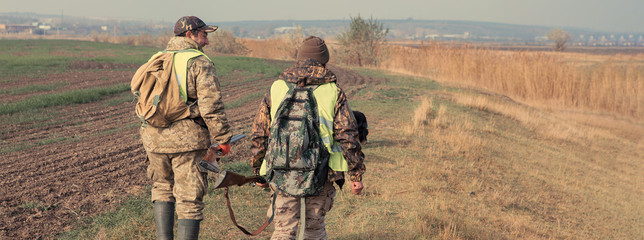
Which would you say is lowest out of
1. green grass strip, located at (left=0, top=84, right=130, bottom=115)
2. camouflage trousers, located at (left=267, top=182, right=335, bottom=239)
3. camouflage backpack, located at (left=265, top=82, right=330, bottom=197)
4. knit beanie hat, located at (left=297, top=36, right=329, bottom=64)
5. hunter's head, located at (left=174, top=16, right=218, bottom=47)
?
green grass strip, located at (left=0, top=84, right=130, bottom=115)

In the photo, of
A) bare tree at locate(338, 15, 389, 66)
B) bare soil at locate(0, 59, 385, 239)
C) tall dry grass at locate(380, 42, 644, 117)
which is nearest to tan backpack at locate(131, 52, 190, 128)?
bare soil at locate(0, 59, 385, 239)

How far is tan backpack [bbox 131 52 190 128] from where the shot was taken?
12.6 ft

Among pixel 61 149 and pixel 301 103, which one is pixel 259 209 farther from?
pixel 61 149

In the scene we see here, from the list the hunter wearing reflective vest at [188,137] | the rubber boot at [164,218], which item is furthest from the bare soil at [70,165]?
the hunter wearing reflective vest at [188,137]

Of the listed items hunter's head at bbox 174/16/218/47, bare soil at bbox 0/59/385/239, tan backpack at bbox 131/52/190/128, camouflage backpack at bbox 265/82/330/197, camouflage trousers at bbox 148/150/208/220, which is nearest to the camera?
camouflage backpack at bbox 265/82/330/197

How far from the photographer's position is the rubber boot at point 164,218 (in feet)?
13.4

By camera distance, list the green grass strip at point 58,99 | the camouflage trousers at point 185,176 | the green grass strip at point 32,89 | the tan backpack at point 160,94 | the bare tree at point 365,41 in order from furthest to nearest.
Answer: the bare tree at point 365,41
the green grass strip at point 32,89
the green grass strip at point 58,99
the camouflage trousers at point 185,176
the tan backpack at point 160,94

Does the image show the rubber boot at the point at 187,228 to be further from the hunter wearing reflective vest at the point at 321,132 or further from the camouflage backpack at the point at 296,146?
the camouflage backpack at the point at 296,146

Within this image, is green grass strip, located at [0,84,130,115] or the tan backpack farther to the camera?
green grass strip, located at [0,84,130,115]

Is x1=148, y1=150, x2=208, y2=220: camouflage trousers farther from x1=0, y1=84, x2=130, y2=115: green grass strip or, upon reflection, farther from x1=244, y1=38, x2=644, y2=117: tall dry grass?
x1=244, y1=38, x2=644, y2=117: tall dry grass

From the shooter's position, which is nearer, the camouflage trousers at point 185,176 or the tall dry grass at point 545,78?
the camouflage trousers at point 185,176

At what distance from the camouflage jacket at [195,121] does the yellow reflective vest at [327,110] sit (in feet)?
1.75

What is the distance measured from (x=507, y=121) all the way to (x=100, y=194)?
12.0 m

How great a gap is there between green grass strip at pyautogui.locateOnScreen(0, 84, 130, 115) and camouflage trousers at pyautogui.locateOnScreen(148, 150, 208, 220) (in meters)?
9.33
